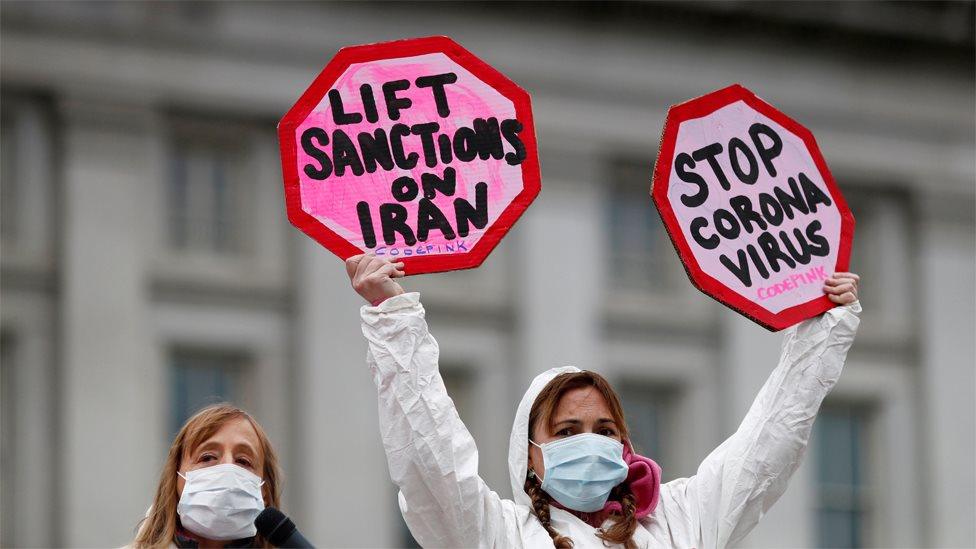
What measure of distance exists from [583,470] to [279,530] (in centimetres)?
98

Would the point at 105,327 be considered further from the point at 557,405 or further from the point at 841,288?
the point at 557,405

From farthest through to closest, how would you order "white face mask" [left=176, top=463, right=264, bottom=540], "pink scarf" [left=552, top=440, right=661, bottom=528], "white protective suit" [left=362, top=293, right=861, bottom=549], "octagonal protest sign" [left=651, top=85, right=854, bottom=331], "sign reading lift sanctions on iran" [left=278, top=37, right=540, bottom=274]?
"octagonal protest sign" [left=651, top=85, right=854, bottom=331]
"sign reading lift sanctions on iran" [left=278, top=37, right=540, bottom=274]
"pink scarf" [left=552, top=440, right=661, bottom=528]
"white face mask" [left=176, top=463, right=264, bottom=540]
"white protective suit" [left=362, top=293, right=861, bottom=549]

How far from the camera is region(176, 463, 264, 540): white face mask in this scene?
612 centimetres

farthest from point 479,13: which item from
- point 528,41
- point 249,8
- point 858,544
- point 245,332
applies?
point 858,544

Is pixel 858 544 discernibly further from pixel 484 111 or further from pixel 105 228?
pixel 484 111

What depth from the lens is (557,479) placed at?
6195 mm

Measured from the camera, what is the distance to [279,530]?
5.54 m

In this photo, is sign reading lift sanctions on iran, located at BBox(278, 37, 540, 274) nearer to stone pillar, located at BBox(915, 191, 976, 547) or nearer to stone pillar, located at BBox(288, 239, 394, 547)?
stone pillar, located at BBox(288, 239, 394, 547)

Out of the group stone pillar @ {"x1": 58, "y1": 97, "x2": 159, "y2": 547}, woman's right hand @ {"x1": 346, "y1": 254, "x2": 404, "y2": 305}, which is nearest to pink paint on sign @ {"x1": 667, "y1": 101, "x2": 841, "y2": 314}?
woman's right hand @ {"x1": 346, "y1": 254, "x2": 404, "y2": 305}

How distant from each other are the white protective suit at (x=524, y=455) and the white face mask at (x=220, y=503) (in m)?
0.40

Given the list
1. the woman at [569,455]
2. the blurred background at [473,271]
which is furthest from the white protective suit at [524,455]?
the blurred background at [473,271]

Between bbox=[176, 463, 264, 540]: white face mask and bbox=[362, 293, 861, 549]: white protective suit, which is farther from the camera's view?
bbox=[176, 463, 264, 540]: white face mask

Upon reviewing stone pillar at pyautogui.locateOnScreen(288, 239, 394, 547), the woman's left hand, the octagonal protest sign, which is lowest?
stone pillar at pyautogui.locateOnScreen(288, 239, 394, 547)

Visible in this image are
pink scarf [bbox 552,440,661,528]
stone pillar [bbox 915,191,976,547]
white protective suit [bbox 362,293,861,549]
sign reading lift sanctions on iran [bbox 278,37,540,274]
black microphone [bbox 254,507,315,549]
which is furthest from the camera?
stone pillar [bbox 915,191,976,547]
